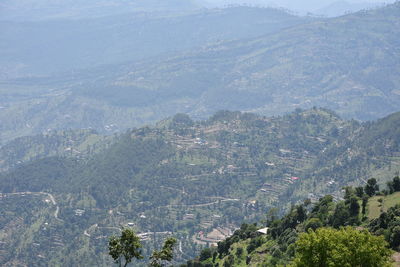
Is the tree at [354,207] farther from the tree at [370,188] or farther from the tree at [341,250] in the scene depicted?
the tree at [341,250]

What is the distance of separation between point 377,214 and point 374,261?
46.9 m

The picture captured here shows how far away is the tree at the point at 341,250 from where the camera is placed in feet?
188

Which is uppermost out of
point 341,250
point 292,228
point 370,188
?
point 341,250

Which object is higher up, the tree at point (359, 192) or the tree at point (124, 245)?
the tree at point (124, 245)

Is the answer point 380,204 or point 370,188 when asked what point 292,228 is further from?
point 370,188

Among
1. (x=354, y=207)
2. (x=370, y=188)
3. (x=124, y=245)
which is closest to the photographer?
(x=124, y=245)

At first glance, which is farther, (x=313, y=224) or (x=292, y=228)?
(x=292, y=228)

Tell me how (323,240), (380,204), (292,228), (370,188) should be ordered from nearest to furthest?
(323,240) < (380,204) < (292,228) < (370,188)

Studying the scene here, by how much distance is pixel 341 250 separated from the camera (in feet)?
190

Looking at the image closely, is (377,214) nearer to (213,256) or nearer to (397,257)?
(397,257)

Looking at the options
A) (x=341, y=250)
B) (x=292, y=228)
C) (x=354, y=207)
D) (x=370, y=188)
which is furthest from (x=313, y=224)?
(x=341, y=250)

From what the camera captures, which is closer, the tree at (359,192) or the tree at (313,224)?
the tree at (313,224)

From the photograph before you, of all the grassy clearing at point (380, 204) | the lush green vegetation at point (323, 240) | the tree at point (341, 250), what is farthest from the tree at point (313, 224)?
the tree at point (341, 250)

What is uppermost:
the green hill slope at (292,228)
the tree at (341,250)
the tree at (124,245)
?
the tree at (341,250)
